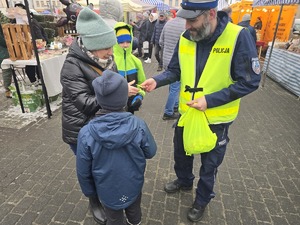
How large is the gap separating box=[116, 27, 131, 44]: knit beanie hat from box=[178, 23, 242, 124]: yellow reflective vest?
1.20m

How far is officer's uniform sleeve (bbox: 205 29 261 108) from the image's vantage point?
178cm

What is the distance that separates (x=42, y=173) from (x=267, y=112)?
197 inches

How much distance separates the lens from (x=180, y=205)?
8.64 feet

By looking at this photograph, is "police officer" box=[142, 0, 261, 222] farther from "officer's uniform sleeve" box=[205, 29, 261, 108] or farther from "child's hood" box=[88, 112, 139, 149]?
"child's hood" box=[88, 112, 139, 149]

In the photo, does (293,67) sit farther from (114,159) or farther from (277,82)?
(114,159)

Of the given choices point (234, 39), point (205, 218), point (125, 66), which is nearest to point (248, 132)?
point (205, 218)

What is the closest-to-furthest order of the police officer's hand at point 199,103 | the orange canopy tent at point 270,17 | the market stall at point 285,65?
the police officer's hand at point 199,103 < the market stall at point 285,65 < the orange canopy tent at point 270,17

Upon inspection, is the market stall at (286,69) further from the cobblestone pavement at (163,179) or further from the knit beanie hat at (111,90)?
the knit beanie hat at (111,90)

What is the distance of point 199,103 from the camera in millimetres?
1887

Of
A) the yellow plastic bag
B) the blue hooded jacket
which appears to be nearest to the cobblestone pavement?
the blue hooded jacket

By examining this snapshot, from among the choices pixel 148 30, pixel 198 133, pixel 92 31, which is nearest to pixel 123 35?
pixel 92 31

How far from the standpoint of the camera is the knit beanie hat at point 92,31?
185cm

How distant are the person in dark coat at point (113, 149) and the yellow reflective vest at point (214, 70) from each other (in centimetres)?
63

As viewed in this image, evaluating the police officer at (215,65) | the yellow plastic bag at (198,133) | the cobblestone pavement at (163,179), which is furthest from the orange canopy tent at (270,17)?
the yellow plastic bag at (198,133)
